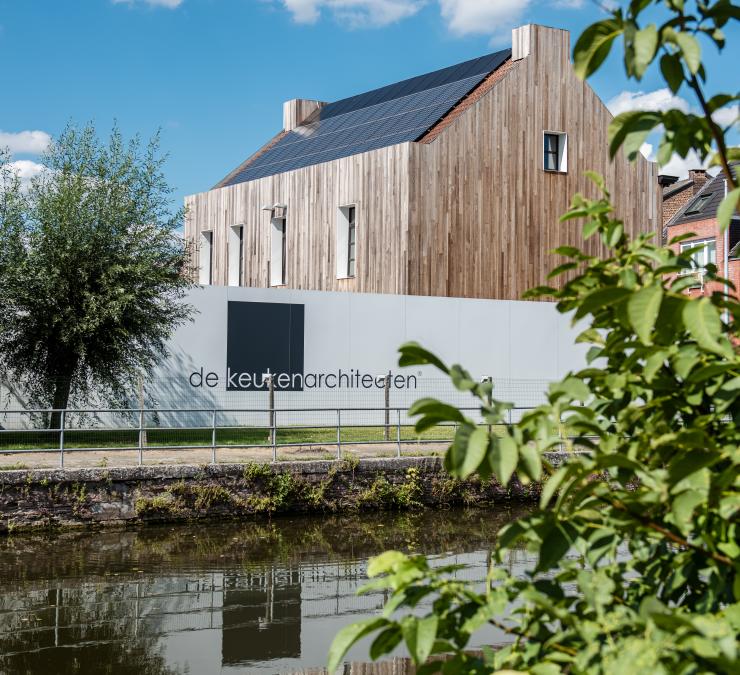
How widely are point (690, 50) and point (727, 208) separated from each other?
29 centimetres

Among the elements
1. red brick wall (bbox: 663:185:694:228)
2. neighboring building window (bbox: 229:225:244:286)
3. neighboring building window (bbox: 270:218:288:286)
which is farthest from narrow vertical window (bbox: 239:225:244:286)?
red brick wall (bbox: 663:185:694:228)

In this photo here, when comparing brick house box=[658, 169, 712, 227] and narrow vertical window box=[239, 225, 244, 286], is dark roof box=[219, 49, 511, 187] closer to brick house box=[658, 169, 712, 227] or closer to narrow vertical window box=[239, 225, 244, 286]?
narrow vertical window box=[239, 225, 244, 286]

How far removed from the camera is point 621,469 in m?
2.07

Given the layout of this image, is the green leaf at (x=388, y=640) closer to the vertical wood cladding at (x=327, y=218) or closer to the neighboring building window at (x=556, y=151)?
the vertical wood cladding at (x=327, y=218)

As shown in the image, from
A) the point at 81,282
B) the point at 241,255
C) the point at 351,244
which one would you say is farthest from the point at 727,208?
the point at 241,255

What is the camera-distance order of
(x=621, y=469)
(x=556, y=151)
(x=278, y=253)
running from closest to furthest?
(x=621, y=469)
(x=556, y=151)
(x=278, y=253)

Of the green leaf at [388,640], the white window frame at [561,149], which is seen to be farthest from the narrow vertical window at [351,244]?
the green leaf at [388,640]

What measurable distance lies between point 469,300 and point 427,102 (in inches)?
308

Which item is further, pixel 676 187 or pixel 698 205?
pixel 676 187

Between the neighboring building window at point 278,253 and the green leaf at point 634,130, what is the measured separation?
30.7 m

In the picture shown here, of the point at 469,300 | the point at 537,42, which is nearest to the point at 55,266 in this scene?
the point at 469,300

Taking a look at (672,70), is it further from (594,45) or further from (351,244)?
(351,244)

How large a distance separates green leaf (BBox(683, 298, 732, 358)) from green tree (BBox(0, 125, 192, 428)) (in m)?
18.9

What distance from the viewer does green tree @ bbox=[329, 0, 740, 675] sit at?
178 cm
